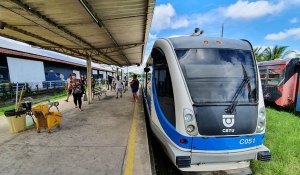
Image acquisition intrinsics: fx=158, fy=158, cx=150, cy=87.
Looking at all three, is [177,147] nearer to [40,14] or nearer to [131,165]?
[131,165]

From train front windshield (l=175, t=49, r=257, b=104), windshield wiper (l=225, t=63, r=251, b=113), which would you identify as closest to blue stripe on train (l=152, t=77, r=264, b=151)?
windshield wiper (l=225, t=63, r=251, b=113)

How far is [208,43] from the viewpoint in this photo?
10.3 ft

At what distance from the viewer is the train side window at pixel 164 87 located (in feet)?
9.68

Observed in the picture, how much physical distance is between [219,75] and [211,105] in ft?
2.08

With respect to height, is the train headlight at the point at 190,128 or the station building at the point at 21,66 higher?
the station building at the point at 21,66

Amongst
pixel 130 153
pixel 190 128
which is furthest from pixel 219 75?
pixel 130 153

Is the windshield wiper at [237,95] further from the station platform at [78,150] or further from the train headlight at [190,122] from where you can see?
the station platform at [78,150]

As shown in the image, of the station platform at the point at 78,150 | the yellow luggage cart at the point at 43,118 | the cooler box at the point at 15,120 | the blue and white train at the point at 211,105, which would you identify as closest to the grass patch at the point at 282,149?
the blue and white train at the point at 211,105

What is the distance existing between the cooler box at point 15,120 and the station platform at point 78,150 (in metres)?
0.15

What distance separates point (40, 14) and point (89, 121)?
3.43m

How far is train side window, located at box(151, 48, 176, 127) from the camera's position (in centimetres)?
295

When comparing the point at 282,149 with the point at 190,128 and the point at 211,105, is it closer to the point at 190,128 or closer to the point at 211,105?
the point at 211,105

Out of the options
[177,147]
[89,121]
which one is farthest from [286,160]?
[89,121]

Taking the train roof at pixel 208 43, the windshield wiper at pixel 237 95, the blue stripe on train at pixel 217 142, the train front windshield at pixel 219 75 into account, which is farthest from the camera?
the train roof at pixel 208 43
